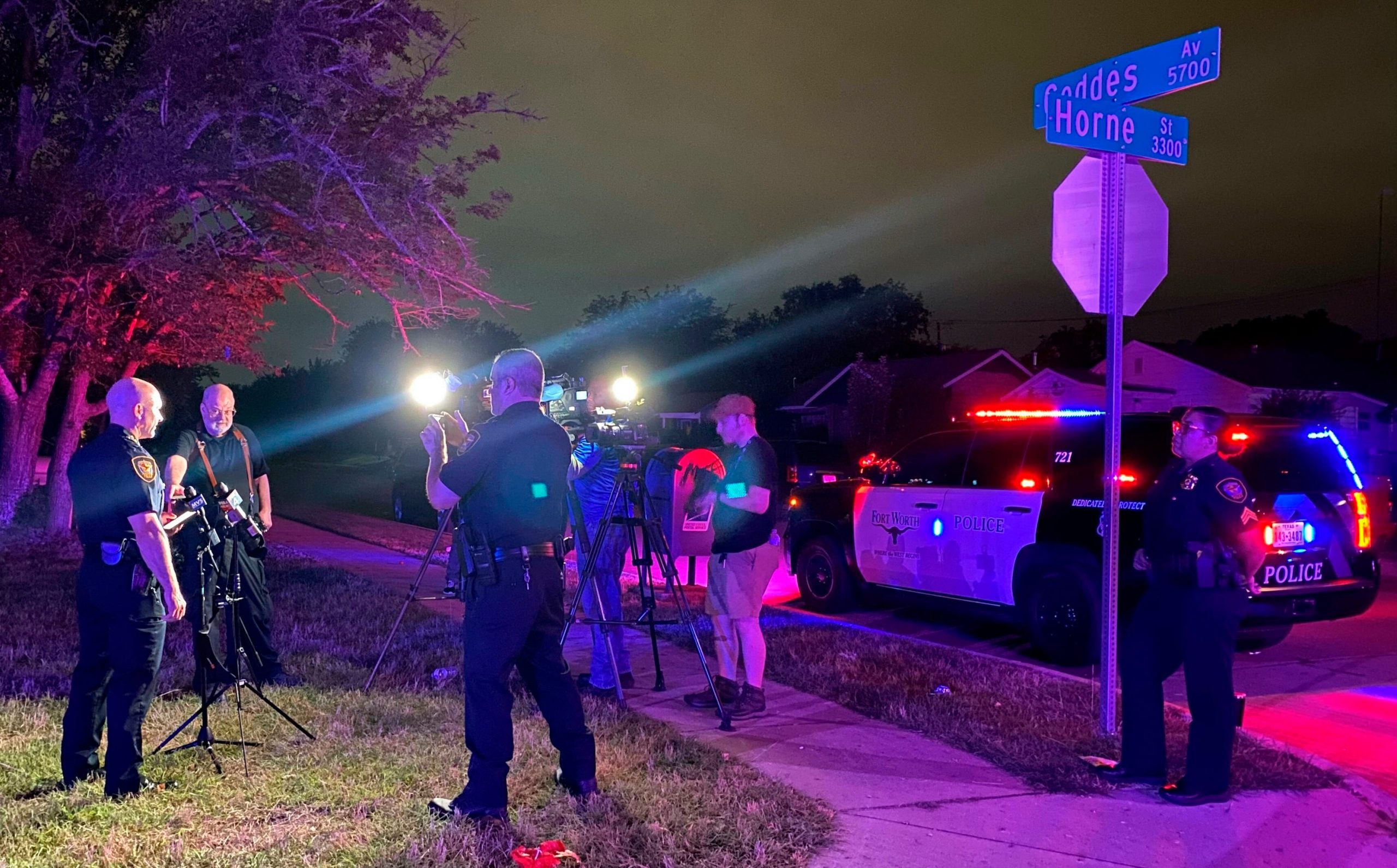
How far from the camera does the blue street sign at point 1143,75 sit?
199 inches

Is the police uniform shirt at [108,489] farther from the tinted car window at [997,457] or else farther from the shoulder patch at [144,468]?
the tinted car window at [997,457]

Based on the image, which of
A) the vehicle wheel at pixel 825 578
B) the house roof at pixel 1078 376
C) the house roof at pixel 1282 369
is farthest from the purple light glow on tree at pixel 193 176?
the house roof at pixel 1282 369

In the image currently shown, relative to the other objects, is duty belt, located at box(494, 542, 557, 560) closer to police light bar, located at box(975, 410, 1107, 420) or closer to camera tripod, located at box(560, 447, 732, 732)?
camera tripod, located at box(560, 447, 732, 732)

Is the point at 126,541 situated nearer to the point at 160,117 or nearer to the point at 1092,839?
the point at 1092,839

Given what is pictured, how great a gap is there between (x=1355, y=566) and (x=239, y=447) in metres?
7.50

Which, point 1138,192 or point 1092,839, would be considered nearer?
point 1092,839

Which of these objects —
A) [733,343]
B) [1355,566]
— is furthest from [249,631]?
[733,343]

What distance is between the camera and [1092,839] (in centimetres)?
413

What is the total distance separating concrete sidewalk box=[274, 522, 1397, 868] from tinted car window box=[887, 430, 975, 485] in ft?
11.0

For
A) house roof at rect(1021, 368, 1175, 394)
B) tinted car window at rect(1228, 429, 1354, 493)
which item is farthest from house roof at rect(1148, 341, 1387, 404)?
tinted car window at rect(1228, 429, 1354, 493)

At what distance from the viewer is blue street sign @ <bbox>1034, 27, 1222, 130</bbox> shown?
16.6 ft

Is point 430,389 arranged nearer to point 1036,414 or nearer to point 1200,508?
point 1200,508

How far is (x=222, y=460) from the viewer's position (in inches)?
252

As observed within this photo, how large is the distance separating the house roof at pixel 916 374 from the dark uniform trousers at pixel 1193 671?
3164 centimetres
